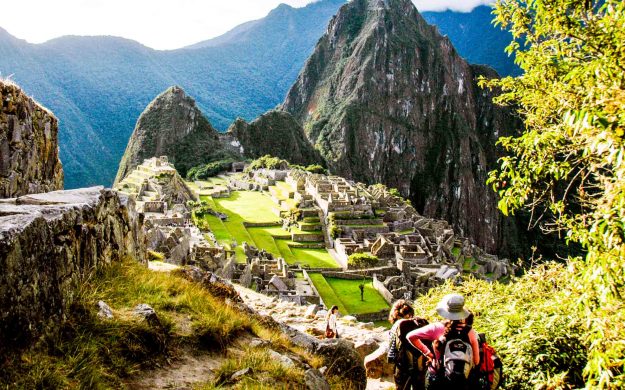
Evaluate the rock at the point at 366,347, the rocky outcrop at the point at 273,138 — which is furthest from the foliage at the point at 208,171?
the rock at the point at 366,347

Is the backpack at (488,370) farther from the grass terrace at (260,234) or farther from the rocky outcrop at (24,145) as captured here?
the grass terrace at (260,234)

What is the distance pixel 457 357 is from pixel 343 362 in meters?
2.83

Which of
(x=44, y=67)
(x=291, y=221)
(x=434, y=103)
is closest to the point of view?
(x=291, y=221)

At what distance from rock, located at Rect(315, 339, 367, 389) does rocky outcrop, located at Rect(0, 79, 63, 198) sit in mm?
5077

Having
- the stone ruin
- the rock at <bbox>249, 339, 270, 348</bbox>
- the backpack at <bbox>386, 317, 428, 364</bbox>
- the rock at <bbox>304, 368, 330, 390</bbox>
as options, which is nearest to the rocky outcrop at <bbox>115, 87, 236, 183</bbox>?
the stone ruin

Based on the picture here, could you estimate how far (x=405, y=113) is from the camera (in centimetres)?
17238

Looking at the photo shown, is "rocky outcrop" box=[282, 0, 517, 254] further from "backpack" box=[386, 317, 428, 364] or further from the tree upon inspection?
"backpack" box=[386, 317, 428, 364]

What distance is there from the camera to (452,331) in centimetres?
445

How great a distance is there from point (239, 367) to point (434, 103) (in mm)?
182098

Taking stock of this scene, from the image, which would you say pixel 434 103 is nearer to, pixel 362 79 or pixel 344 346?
pixel 362 79

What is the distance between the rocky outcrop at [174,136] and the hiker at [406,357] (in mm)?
97845

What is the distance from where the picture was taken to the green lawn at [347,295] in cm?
2567

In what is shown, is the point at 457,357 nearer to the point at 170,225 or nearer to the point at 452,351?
the point at 452,351

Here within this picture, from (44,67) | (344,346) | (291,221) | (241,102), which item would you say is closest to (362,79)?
(241,102)
